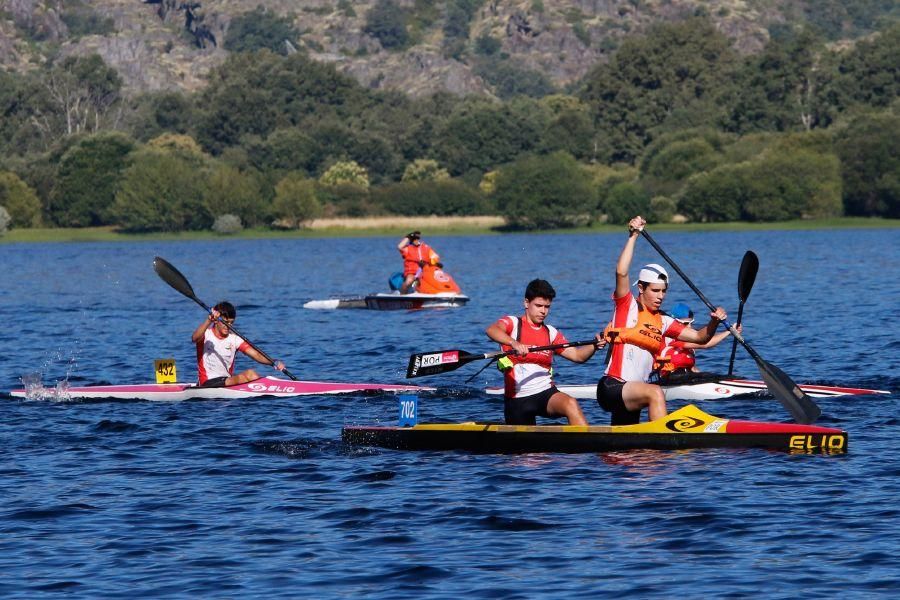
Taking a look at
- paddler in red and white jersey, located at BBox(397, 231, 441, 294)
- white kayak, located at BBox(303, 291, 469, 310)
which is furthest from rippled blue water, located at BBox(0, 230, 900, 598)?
white kayak, located at BBox(303, 291, 469, 310)

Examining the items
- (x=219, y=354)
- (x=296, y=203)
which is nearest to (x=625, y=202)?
(x=296, y=203)

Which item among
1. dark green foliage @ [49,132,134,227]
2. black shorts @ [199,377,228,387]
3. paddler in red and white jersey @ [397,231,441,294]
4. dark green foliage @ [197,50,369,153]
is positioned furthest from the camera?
dark green foliage @ [197,50,369,153]

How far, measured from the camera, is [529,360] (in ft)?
55.3

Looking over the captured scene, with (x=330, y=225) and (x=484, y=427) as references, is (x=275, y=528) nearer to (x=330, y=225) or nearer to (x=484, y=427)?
(x=484, y=427)

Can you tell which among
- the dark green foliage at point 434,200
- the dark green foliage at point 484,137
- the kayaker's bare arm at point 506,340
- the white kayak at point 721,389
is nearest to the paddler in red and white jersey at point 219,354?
the white kayak at point 721,389

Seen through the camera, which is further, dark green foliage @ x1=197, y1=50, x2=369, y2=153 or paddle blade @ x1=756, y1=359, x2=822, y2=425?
dark green foliage @ x1=197, y1=50, x2=369, y2=153

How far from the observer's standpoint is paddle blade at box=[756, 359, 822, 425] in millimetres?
18344

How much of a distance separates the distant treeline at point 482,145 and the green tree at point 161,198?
0.16m

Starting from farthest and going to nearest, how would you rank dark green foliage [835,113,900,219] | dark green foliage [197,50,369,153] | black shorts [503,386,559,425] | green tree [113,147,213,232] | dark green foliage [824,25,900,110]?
dark green foliage [197,50,369,153] → dark green foliage [824,25,900,110] → green tree [113,147,213,232] → dark green foliage [835,113,900,219] → black shorts [503,386,559,425]

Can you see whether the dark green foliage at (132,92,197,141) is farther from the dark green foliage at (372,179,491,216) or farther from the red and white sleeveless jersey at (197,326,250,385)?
the red and white sleeveless jersey at (197,326,250,385)

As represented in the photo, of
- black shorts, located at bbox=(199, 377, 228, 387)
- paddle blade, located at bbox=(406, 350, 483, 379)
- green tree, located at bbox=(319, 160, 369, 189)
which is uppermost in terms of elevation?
green tree, located at bbox=(319, 160, 369, 189)

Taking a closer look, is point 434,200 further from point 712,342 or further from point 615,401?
point 615,401

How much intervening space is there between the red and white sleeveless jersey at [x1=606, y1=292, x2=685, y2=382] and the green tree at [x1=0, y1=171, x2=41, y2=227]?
362 ft

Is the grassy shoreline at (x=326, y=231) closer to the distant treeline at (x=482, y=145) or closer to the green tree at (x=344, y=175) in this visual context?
the distant treeline at (x=482, y=145)
